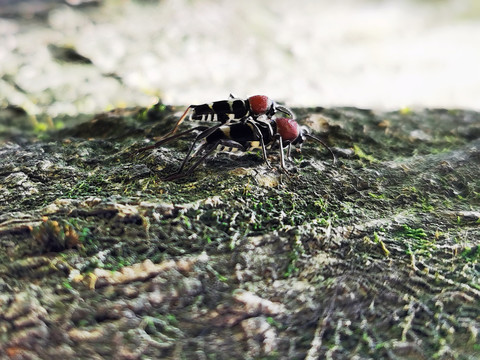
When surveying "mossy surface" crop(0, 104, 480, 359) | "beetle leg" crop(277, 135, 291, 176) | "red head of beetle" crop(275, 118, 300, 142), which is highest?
"red head of beetle" crop(275, 118, 300, 142)

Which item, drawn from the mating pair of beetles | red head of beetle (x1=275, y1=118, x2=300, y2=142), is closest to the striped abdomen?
the mating pair of beetles

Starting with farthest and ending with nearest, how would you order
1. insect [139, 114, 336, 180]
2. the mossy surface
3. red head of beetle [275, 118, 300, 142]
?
red head of beetle [275, 118, 300, 142] < insect [139, 114, 336, 180] < the mossy surface

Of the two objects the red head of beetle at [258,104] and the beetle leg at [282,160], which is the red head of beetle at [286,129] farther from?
the red head of beetle at [258,104]

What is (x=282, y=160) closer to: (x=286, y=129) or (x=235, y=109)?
(x=286, y=129)

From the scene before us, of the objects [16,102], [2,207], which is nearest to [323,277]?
[2,207]

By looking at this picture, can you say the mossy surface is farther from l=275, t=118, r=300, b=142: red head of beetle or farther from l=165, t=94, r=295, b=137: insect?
l=165, t=94, r=295, b=137: insect

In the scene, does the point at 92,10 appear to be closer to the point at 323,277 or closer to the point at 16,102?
the point at 16,102

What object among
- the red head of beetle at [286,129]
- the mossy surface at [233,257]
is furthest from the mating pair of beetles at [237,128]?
the mossy surface at [233,257]
